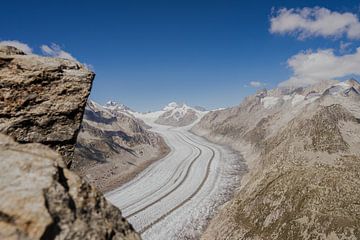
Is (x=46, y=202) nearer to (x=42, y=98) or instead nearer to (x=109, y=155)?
(x=42, y=98)

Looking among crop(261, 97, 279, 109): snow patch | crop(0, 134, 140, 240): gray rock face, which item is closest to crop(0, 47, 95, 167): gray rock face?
crop(0, 134, 140, 240): gray rock face

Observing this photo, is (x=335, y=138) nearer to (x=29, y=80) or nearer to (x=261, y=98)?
(x=29, y=80)

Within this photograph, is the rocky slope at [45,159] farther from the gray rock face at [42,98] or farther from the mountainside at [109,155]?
the mountainside at [109,155]

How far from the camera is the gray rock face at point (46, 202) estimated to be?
4586 millimetres

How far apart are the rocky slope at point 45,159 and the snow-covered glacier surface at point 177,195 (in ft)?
90.3

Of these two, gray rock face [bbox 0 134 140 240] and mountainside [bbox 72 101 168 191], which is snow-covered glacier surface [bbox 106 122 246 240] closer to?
mountainside [bbox 72 101 168 191]

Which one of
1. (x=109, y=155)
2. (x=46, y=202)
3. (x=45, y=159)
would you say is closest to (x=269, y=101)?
(x=109, y=155)

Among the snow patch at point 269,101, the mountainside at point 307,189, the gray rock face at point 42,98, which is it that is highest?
the snow patch at point 269,101

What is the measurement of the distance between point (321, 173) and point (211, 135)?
301 ft

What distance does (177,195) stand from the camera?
4728 cm

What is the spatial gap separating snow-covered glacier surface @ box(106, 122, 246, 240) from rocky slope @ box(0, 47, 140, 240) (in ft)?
90.3

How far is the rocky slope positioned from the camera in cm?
473

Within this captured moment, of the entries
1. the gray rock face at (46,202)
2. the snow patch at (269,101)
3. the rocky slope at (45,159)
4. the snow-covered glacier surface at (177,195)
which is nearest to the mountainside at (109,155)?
the snow-covered glacier surface at (177,195)

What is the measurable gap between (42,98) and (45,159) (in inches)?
166
